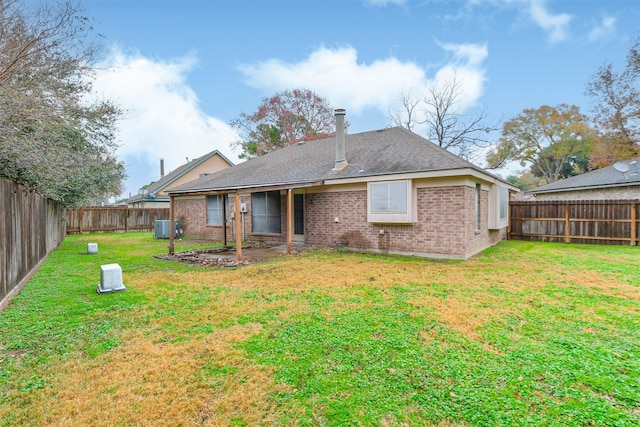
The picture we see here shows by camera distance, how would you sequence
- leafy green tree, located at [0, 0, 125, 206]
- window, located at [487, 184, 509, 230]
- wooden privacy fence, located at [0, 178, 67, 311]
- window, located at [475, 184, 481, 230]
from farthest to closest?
window, located at [487, 184, 509, 230] < window, located at [475, 184, 481, 230] < leafy green tree, located at [0, 0, 125, 206] < wooden privacy fence, located at [0, 178, 67, 311]

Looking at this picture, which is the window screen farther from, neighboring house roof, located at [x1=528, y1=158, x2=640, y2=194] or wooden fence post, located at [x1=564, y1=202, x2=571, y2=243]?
neighboring house roof, located at [x1=528, y1=158, x2=640, y2=194]

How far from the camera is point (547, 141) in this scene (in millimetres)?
32406

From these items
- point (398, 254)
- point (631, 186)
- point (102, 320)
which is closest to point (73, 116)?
point (102, 320)

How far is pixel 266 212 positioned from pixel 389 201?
5423 mm

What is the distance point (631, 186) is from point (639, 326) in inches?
530

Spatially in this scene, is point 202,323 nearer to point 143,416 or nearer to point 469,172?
point 143,416

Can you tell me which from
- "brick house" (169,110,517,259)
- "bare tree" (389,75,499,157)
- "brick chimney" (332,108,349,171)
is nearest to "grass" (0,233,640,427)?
"brick house" (169,110,517,259)

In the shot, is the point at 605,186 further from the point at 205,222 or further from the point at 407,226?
the point at 205,222

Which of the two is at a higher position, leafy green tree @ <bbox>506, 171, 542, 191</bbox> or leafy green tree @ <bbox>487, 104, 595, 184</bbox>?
leafy green tree @ <bbox>487, 104, 595, 184</bbox>

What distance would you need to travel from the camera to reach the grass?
2.35 m

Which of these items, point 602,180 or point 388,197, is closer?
point 388,197

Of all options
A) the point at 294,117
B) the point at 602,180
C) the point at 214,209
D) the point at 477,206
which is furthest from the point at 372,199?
the point at 294,117

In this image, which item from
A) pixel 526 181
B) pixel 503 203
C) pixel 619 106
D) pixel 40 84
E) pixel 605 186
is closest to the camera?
pixel 40 84

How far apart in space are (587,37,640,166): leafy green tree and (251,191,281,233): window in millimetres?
20113
